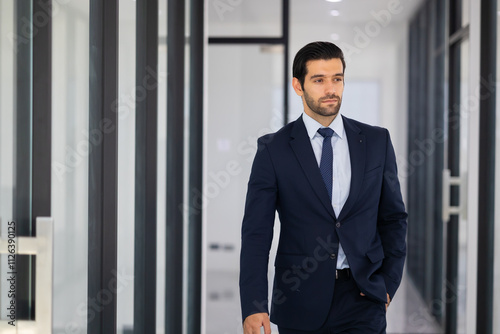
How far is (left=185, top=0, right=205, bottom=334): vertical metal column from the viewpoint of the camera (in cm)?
354

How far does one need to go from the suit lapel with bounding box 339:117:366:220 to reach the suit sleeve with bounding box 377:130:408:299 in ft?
0.31

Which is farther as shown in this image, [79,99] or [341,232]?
[341,232]

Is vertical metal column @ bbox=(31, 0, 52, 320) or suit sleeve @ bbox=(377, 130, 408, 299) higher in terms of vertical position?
vertical metal column @ bbox=(31, 0, 52, 320)

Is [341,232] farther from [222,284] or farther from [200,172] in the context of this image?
[222,284]

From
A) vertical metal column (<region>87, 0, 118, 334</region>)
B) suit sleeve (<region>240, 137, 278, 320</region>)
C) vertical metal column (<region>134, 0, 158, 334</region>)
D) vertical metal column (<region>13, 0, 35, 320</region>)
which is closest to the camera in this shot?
vertical metal column (<region>13, 0, 35, 320</region>)

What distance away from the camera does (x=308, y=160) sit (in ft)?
6.73

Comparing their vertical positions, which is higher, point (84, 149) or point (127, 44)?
point (127, 44)

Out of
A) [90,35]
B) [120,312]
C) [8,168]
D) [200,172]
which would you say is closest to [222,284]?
[200,172]

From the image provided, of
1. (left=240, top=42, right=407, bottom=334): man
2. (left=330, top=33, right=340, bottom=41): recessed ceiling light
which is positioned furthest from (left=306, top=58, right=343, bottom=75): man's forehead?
(left=330, top=33, right=340, bottom=41): recessed ceiling light

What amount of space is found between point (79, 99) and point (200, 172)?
191 centimetres

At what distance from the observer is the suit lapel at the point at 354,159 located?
2004 millimetres

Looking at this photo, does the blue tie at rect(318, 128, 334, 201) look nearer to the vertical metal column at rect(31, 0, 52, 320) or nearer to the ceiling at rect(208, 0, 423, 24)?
the vertical metal column at rect(31, 0, 52, 320)

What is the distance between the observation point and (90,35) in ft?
5.91

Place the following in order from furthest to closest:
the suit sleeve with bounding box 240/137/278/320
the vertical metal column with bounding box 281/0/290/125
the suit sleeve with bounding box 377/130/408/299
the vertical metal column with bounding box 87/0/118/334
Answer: the vertical metal column with bounding box 281/0/290/125 < the suit sleeve with bounding box 377/130/408/299 < the suit sleeve with bounding box 240/137/278/320 < the vertical metal column with bounding box 87/0/118/334
